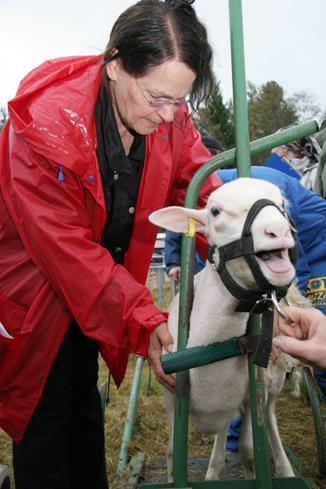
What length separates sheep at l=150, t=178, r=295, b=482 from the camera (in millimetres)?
1425

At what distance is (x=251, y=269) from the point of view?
145 cm

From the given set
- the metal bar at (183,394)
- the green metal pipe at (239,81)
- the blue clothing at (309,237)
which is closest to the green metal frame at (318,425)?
the blue clothing at (309,237)

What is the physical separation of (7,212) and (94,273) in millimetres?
428

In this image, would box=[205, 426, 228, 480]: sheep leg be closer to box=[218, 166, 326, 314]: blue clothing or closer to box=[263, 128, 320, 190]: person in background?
box=[218, 166, 326, 314]: blue clothing

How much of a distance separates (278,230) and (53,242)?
29.6 inches

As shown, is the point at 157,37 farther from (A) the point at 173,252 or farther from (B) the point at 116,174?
(A) the point at 173,252

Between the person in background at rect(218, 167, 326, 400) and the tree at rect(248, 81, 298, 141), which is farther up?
the tree at rect(248, 81, 298, 141)

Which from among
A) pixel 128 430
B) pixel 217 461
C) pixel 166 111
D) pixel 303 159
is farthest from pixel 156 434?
pixel 303 159

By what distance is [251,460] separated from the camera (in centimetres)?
241

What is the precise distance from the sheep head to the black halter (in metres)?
0.02

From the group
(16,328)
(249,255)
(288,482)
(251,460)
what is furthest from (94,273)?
(251,460)

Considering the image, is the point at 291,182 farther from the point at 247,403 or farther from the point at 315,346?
the point at 315,346

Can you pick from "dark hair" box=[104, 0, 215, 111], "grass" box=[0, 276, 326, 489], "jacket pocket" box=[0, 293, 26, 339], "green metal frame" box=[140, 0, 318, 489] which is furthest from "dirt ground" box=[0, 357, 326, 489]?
"dark hair" box=[104, 0, 215, 111]

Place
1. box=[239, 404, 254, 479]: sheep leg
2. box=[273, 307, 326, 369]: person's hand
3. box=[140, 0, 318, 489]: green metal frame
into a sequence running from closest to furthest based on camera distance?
box=[273, 307, 326, 369]: person's hand < box=[140, 0, 318, 489]: green metal frame < box=[239, 404, 254, 479]: sheep leg
